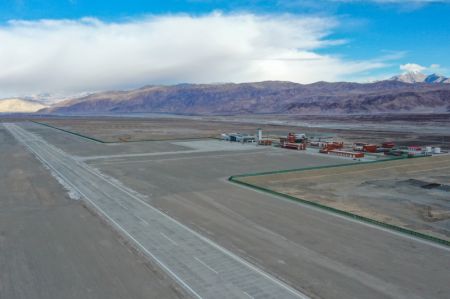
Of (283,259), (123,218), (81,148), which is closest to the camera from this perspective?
(283,259)

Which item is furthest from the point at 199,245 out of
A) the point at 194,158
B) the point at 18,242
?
the point at 194,158

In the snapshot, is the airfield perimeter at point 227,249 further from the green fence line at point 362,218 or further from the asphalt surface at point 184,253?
the green fence line at point 362,218

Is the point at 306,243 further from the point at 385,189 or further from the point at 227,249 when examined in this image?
the point at 385,189

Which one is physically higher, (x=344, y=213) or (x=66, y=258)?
(x=66, y=258)

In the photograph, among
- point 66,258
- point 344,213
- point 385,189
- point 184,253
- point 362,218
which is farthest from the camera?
point 385,189

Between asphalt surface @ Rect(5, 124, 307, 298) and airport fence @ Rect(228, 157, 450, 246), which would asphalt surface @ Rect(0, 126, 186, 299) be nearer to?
asphalt surface @ Rect(5, 124, 307, 298)

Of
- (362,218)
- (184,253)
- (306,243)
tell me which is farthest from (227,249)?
(362,218)

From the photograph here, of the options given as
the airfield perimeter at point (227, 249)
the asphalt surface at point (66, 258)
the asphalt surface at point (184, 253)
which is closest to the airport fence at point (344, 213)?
the airfield perimeter at point (227, 249)

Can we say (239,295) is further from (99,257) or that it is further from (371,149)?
(371,149)
